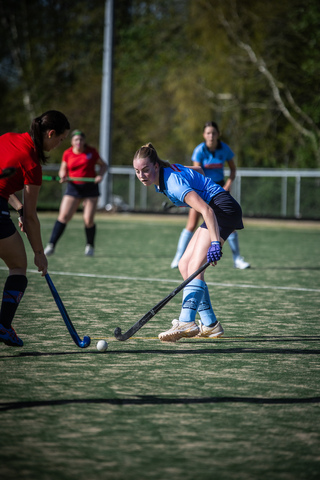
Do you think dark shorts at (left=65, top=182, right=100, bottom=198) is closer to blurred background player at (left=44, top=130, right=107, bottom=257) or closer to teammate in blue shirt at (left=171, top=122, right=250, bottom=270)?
blurred background player at (left=44, top=130, right=107, bottom=257)

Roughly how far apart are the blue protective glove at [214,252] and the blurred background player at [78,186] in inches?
266

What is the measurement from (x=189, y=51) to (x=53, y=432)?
40271 mm

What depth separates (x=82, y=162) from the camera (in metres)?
12.1

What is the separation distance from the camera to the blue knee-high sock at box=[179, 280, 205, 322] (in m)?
5.60

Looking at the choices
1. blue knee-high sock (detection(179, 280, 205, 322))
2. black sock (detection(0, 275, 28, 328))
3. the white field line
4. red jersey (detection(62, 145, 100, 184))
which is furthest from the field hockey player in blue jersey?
red jersey (detection(62, 145, 100, 184))

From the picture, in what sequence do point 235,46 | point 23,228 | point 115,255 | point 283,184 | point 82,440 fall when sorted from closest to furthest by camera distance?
point 82,440, point 23,228, point 115,255, point 283,184, point 235,46

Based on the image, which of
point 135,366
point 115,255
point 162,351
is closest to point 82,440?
point 135,366

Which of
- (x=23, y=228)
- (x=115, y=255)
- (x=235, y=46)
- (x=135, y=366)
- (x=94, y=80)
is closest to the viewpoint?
(x=135, y=366)

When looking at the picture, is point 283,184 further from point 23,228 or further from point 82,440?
point 82,440

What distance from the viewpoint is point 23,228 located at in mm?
5301

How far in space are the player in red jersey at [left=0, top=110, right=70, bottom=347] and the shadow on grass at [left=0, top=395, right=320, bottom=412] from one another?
1354mm

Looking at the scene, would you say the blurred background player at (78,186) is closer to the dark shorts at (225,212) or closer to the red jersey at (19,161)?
the dark shorts at (225,212)

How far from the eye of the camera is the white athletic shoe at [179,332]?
18.2 ft

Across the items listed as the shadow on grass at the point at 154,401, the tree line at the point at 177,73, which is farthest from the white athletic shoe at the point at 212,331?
the tree line at the point at 177,73
